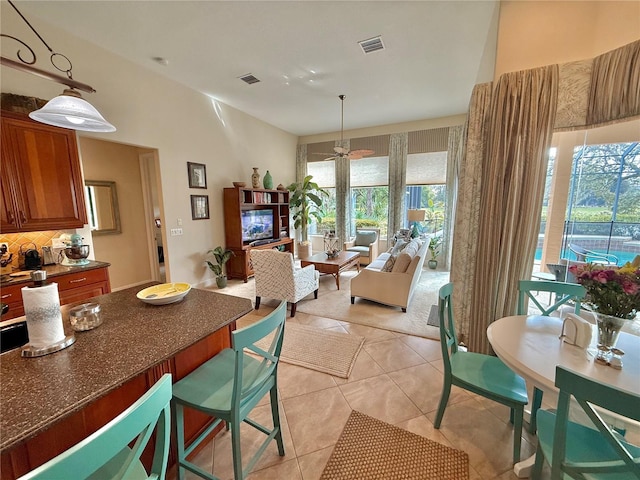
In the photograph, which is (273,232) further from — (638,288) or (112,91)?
(638,288)

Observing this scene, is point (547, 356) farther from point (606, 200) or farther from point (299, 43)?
point (299, 43)

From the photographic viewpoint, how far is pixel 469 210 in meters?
2.53

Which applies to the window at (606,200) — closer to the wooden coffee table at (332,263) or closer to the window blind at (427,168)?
the wooden coffee table at (332,263)

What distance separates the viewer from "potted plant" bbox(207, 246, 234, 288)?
4.64 meters

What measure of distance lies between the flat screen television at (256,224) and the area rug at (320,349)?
8.70ft

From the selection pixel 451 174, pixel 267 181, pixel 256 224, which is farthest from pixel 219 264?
pixel 451 174

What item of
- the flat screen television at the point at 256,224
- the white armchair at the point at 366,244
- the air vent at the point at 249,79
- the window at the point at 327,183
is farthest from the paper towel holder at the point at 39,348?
the window at the point at 327,183

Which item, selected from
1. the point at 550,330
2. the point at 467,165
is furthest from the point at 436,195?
the point at 550,330

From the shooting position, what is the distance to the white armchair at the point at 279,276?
10.9ft

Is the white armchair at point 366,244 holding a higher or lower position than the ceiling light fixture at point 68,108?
lower

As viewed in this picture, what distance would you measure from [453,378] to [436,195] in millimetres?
5020

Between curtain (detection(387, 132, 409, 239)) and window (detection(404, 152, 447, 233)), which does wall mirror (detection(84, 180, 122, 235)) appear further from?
window (detection(404, 152, 447, 233))

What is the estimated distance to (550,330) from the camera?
1561 mm

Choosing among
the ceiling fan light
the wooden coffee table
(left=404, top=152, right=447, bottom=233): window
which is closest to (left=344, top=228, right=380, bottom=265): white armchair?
(left=404, top=152, right=447, bottom=233): window
